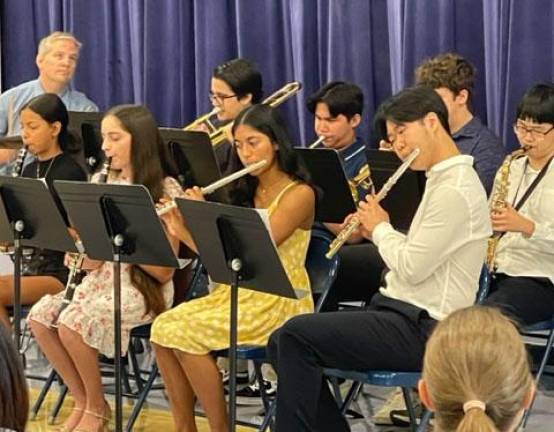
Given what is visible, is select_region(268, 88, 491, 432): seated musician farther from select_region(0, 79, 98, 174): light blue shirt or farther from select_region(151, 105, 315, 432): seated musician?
select_region(0, 79, 98, 174): light blue shirt

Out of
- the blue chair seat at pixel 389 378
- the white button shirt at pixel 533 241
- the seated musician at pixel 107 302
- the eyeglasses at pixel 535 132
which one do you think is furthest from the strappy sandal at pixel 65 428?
the eyeglasses at pixel 535 132

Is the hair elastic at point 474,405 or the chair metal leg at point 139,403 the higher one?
the hair elastic at point 474,405

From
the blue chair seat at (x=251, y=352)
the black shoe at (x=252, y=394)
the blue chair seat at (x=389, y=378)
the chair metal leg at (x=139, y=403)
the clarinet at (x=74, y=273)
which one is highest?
the clarinet at (x=74, y=273)

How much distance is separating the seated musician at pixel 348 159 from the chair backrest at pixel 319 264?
177 millimetres

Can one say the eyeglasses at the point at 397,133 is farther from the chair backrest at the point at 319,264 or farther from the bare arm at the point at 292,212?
the chair backrest at the point at 319,264

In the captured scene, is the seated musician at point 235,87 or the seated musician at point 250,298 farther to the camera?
the seated musician at point 235,87

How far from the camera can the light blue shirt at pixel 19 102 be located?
193 inches

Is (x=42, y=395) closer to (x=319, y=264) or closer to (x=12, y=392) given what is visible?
(x=319, y=264)

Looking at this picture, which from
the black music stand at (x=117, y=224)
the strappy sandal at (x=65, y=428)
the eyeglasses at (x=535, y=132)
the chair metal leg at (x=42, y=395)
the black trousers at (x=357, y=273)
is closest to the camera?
the black music stand at (x=117, y=224)

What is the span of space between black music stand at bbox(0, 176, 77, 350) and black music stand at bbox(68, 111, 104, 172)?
2.29 ft

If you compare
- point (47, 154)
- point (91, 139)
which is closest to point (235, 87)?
point (91, 139)

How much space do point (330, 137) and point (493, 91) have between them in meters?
0.65

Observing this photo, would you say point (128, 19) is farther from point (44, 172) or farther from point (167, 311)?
point (167, 311)

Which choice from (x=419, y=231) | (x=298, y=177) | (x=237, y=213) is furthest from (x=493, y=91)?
(x=237, y=213)
